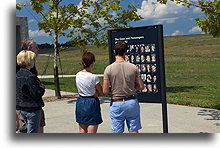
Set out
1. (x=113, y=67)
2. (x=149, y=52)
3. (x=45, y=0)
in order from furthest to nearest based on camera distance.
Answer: (x=45, y=0)
(x=149, y=52)
(x=113, y=67)

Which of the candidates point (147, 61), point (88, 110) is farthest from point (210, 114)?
point (88, 110)

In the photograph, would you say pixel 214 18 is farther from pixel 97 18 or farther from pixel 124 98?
pixel 97 18

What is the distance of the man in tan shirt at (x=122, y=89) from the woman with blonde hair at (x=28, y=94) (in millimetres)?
889

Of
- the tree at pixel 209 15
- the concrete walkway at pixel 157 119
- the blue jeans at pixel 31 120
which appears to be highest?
the tree at pixel 209 15

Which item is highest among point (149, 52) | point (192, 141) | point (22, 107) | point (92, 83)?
point (149, 52)

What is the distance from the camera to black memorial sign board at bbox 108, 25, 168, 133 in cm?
509

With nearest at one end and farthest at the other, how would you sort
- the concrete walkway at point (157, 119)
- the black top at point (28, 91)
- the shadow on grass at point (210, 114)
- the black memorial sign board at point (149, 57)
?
the black top at point (28, 91), the black memorial sign board at point (149, 57), the concrete walkway at point (157, 119), the shadow on grass at point (210, 114)

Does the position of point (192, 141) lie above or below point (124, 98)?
below

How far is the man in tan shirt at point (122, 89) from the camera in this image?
4402 millimetres

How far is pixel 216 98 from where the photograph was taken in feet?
34.9

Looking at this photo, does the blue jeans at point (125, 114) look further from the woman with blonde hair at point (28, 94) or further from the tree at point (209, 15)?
the tree at point (209, 15)

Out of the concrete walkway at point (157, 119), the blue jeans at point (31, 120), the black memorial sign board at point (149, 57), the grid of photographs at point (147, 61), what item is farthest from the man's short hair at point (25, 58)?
the concrete walkway at point (157, 119)

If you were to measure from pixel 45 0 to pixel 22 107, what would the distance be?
21.3 ft
